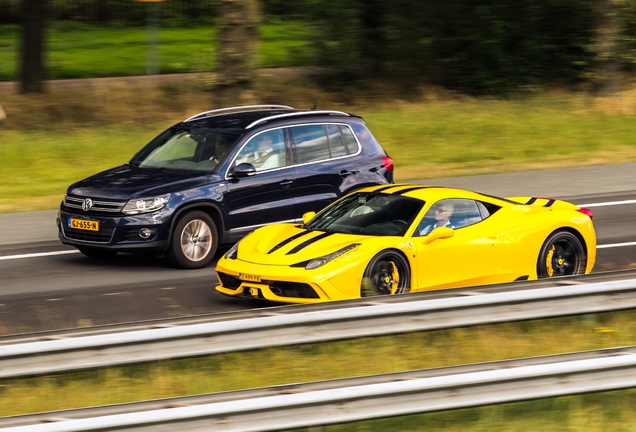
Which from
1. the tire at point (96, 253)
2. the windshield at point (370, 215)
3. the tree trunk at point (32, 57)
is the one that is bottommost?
the tire at point (96, 253)

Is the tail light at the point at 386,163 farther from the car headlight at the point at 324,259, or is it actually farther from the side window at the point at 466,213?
the car headlight at the point at 324,259

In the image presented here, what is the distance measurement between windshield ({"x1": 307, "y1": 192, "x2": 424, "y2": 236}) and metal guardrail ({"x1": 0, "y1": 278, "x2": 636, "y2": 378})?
124 inches

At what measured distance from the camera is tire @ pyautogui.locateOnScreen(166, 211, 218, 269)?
40.7 ft

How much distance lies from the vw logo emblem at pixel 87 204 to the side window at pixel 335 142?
3104mm

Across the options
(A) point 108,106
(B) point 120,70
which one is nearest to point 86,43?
(B) point 120,70

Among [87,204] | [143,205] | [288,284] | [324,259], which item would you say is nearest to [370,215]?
[324,259]

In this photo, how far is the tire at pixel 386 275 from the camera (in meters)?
9.84

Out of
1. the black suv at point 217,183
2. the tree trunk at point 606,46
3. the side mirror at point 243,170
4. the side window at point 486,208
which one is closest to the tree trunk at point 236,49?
the black suv at point 217,183

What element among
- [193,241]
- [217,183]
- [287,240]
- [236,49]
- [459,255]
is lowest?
[193,241]

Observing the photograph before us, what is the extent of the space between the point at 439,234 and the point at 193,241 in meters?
3.47

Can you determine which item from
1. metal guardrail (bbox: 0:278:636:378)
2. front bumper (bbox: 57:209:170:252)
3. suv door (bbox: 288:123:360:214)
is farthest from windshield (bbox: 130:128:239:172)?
metal guardrail (bbox: 0:278:636:378)

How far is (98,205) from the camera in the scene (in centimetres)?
1252

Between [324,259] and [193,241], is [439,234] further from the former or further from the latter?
[193,241]

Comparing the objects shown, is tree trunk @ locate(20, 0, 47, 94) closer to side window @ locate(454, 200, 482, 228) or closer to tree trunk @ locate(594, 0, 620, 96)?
tree trunk @ locate(594, 0, 620, 96)
